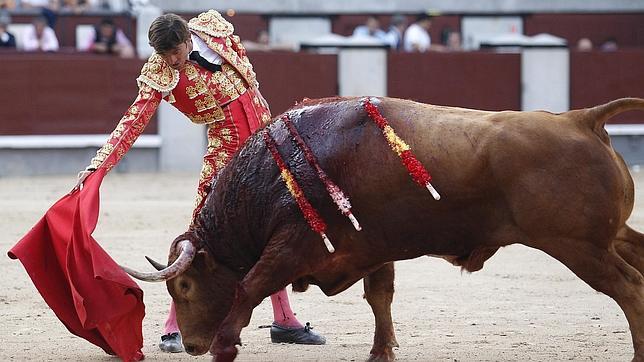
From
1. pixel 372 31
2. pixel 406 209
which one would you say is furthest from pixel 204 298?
pixel 372 31

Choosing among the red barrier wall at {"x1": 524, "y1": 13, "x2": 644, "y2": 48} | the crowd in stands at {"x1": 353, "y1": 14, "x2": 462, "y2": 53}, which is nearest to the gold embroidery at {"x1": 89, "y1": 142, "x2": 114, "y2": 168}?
the crowd in stands at {"x1": 353, "y1": 14, "x2": 462, "y2": 53}

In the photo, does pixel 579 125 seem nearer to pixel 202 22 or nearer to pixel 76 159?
pixel 202 22

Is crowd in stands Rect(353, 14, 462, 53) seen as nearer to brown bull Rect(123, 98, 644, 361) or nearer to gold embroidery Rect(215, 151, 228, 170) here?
gold embroidery Rect(215, 151, 228, 170)

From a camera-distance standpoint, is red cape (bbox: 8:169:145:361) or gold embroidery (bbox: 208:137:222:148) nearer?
red cape (bbox: 8:169:145:361)

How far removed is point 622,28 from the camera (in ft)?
53.2

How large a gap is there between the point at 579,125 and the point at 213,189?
1184 mm

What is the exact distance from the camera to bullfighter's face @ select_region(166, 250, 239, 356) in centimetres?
417

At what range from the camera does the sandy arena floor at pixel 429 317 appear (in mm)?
4438

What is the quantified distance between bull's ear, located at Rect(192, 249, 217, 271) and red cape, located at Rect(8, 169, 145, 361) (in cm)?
28

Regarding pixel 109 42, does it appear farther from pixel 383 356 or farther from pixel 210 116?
pixel 383 356

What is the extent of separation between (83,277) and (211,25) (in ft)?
3.13

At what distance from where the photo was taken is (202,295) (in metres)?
4.19

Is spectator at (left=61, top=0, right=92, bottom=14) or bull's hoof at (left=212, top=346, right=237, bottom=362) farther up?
spectator at (left=61, top=0, right=92, bottom=14)

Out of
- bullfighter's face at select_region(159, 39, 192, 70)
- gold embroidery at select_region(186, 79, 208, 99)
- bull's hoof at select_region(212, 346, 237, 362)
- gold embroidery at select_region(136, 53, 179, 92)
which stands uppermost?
bullfighter's face at select_region(159, 39, 192, 70)
